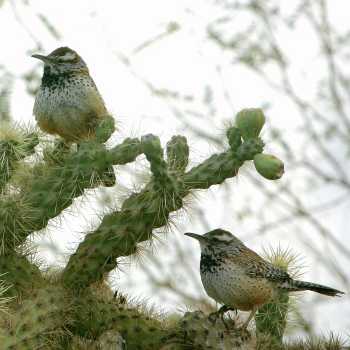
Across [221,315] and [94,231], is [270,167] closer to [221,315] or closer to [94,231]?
[94,231]

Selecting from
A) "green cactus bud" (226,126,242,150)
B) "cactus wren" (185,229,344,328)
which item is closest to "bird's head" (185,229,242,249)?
"cactus wren" (185,229,344,328)

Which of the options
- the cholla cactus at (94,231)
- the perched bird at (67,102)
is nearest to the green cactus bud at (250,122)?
the cholla cactus at (94,231)

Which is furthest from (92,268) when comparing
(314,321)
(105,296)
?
(314,321)

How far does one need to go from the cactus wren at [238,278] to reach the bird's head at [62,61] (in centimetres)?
98

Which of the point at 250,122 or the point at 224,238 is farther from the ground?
the point at 250,122

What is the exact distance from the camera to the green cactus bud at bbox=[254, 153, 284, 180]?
2465 mm

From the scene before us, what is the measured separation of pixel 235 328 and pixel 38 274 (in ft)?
2.42

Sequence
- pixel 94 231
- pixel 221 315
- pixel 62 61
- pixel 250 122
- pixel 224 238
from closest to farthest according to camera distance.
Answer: pixel 250 122
pixel 94 231
pixel 221 315
pixel 224 238
pixel 62 61

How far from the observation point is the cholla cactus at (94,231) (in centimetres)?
269

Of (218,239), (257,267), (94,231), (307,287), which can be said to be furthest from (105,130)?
(307,287)

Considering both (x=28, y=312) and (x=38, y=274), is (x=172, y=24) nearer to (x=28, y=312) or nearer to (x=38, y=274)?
(x=38, y=274)

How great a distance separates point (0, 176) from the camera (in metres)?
2.99

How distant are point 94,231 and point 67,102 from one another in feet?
2.69

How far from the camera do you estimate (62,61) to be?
147 inches
